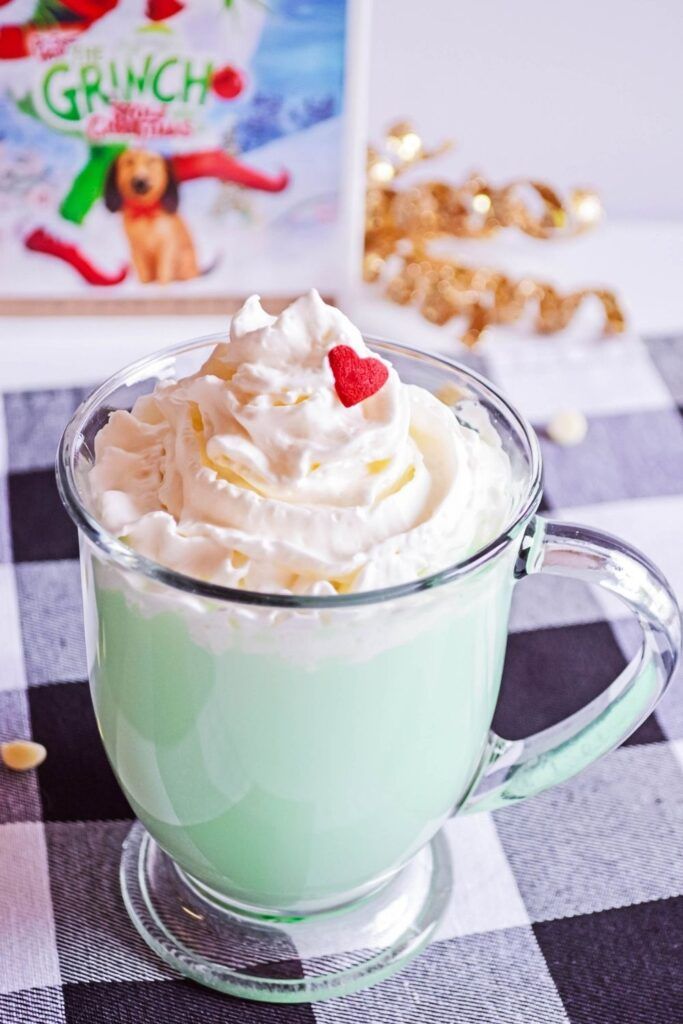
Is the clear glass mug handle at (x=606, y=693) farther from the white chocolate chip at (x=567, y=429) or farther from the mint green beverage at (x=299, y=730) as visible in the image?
the white chocolate chip at (x=567, y=429)

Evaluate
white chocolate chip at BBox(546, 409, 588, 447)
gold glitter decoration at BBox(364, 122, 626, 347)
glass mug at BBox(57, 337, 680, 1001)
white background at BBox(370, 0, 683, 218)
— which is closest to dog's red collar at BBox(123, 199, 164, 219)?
gold glitter decoration at BBox(364, 122, 626, 347)

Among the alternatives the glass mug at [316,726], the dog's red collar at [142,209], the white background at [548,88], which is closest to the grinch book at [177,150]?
the dog's red collar at [142,209]

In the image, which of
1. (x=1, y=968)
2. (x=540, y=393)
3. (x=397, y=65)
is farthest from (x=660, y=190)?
(x=1, y=968)

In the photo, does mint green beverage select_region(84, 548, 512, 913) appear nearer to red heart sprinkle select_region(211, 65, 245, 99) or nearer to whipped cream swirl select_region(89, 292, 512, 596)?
whipped cream swirl select_region(89, 292, 512, 596)

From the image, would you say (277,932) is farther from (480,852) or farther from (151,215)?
(151,215)

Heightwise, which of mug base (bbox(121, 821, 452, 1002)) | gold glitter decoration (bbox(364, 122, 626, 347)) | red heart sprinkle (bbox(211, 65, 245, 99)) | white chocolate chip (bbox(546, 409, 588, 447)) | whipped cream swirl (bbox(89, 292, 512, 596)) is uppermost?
whipped cream swirl (bbox(89, 292, 512, 596))

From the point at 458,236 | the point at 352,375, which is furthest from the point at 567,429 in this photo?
the point at 352,375
